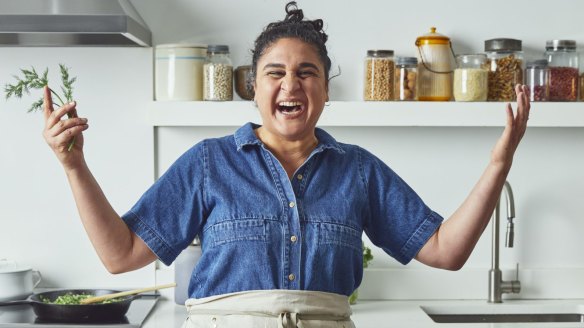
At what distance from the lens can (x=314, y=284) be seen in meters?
1.61

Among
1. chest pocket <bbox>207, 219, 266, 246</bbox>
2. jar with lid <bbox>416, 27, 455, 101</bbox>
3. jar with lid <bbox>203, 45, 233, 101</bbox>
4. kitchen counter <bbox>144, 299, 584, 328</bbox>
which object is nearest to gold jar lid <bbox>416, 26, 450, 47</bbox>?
jar with lid <bbox>416, 27, 455, 101</bbox>

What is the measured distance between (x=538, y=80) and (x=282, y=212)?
56.3 inches

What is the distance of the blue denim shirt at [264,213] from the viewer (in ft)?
5.25

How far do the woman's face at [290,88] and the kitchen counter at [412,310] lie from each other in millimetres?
1007

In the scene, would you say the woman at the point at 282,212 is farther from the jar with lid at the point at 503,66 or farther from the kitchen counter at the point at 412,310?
the jar with lid at the point at 503,66

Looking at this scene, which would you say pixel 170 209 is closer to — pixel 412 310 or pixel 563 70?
pixel 412 310

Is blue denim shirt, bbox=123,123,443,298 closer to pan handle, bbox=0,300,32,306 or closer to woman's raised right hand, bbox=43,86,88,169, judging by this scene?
woman's raised right hand, bbox=43,86,88,169

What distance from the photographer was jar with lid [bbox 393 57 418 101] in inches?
109

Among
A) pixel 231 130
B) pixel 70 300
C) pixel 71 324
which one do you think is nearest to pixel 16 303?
pixel 70 300

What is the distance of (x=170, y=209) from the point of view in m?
1.65

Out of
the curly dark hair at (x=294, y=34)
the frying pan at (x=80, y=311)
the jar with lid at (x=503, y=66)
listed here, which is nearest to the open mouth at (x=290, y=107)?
the curly dark hair at (x=294, y=34)

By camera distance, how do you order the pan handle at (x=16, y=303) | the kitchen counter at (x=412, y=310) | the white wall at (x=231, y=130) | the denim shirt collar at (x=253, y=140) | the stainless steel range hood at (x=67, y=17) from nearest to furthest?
the denim shirt collar at (x=253, y=140), the stainless steel range hood at (x=67, y=17), the kitchen counter at (x=412, y=310), the pan handle at (x=16, y=303), the white wall at (x=231, y=130)

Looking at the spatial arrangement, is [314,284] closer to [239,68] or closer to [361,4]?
[239,68]

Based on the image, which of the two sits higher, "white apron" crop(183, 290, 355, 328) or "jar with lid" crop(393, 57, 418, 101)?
"jar with lid" crop(393, 57, 418, 101)
